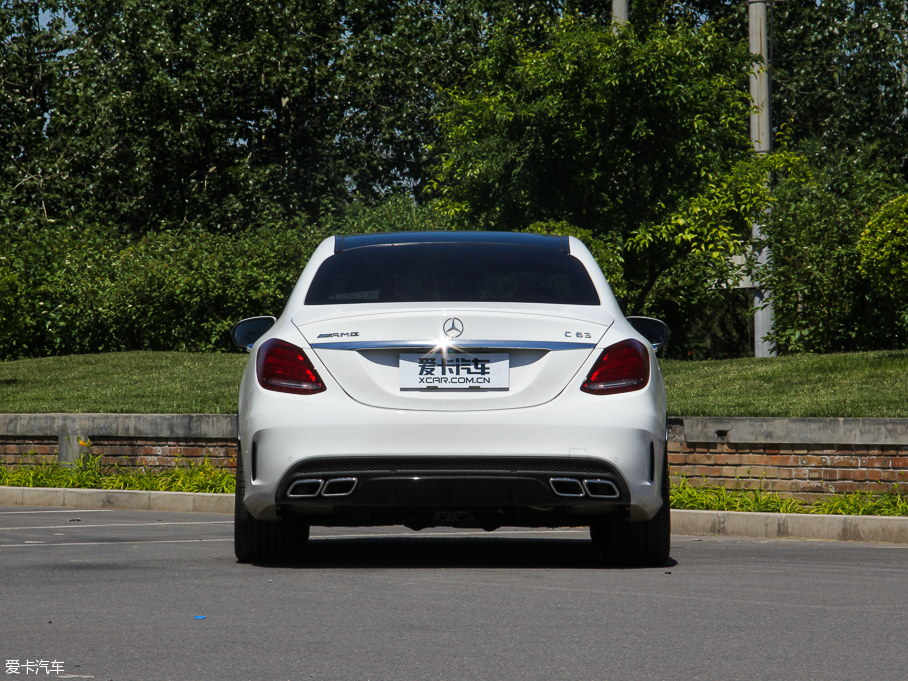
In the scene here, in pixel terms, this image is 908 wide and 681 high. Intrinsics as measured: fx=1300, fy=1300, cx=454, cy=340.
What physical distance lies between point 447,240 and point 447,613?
2277 millimetres

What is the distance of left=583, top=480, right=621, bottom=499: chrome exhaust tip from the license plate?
59cm

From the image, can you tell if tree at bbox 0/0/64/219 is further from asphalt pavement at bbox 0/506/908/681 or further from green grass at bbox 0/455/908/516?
asphalt pavement at bbox 0/506/908/681

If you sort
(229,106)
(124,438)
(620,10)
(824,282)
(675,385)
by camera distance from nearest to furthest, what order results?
(124,438), (675,385), (824,282), (620,10), (229,106)

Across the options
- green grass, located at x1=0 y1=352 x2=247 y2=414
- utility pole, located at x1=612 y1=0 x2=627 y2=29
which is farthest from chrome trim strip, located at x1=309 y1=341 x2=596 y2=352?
utility pole, located at x1=612 y1=0 x2=627 y2=29

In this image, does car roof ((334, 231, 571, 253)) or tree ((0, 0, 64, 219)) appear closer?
car roof ((334, 231, 571, 253))

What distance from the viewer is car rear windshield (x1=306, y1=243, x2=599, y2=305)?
21.4 ft

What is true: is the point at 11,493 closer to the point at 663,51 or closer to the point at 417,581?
the point at 417,581

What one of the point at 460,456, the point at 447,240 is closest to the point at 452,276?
the point at 447,240

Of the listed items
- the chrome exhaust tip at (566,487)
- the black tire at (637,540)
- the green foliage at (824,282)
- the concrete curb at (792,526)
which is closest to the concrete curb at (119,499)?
the concrete curb at (792,526)

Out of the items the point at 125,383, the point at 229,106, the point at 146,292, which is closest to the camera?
the point at 125,383

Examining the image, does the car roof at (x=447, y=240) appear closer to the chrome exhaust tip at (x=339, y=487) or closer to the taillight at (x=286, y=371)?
the taillight at (x=286, y=371)

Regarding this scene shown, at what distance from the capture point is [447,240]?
7.00 meters

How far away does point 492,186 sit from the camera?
20.9m

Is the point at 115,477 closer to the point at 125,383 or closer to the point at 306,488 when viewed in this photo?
the point at 125,383
